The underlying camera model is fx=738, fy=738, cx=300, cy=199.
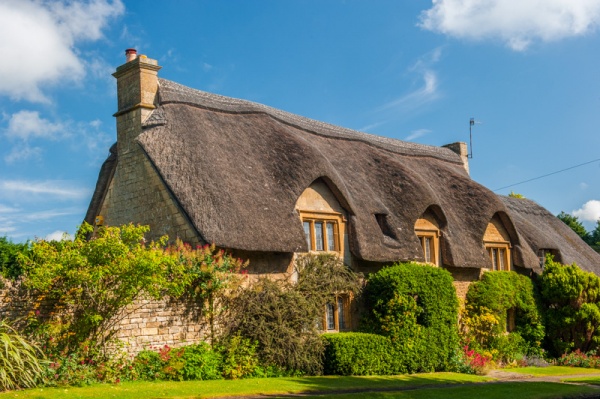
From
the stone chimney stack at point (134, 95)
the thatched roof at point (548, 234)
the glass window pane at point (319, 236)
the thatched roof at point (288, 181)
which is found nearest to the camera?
the thatched roof at point (288, 181)

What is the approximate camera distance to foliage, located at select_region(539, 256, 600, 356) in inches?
1223

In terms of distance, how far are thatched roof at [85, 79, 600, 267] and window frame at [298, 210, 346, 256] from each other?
0.39 meters

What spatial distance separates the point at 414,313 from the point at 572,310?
10.6 m

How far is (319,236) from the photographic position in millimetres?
24641

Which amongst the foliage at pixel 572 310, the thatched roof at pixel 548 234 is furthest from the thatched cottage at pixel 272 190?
the thatched roof at pixel 548 234

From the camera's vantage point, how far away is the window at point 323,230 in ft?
79.6

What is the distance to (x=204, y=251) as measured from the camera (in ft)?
64.7

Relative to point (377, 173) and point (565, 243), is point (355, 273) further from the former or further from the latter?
point (565, 243)

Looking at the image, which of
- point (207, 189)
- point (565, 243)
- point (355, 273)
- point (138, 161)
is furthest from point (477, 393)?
point (565, 243)

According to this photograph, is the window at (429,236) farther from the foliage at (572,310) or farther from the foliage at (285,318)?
the foliage at (572,310)

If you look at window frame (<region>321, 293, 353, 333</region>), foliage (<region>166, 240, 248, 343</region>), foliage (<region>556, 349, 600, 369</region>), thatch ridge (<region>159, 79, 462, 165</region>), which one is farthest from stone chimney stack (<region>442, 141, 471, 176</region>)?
foliage (<region>166, 240, 248, 343</region>)

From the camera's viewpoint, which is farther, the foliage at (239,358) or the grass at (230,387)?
the foliage at (239,358)

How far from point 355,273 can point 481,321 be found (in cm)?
725

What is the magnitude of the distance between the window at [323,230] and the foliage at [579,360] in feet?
39.5
